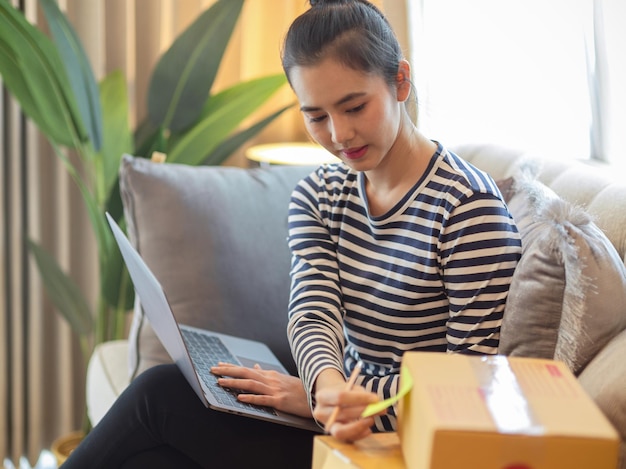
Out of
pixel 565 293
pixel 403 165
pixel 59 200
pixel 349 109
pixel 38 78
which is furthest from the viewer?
pixel 59 200

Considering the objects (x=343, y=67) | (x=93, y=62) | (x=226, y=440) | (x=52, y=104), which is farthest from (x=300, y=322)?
(x=93, y=62)

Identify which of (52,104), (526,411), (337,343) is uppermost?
(52,104)

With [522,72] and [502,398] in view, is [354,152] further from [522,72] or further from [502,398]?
[522,72]

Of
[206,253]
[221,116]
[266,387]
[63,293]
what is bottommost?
[63,293]

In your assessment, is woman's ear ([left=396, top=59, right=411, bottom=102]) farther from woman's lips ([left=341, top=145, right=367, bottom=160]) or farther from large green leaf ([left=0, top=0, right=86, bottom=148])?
large green leaf ([left=0, top=0, right=86, bottom=148])

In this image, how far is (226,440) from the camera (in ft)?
4.16

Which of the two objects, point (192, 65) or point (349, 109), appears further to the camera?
point (192, 65)

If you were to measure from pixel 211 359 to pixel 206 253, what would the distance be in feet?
1.01

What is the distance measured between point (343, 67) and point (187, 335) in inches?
21.5

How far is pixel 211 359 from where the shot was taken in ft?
4.58

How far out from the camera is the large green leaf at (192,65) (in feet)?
6.89

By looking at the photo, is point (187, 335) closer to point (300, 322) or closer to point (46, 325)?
point (300, 322)

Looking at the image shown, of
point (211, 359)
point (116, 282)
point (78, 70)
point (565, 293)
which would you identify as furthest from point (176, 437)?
point (78, 70)

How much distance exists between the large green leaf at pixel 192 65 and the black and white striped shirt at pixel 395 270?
0.73 metres
